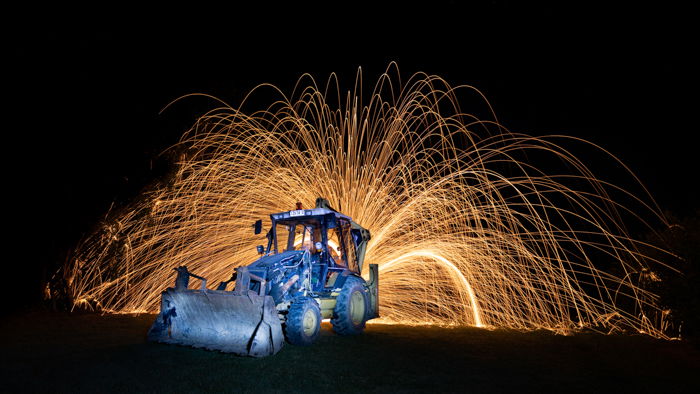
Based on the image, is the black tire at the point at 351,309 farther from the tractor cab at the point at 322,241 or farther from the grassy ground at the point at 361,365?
the tractor cab at the point at 322,241

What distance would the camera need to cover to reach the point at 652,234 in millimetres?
12008

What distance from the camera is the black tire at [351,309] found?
416 inches

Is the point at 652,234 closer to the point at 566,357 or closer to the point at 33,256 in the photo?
the point at 566,357

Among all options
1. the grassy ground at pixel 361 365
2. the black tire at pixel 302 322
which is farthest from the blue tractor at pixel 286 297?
the grassy ground at pixel 361 365

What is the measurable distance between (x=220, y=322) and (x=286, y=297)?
147 cm

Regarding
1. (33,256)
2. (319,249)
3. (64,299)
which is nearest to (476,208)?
(319,249)

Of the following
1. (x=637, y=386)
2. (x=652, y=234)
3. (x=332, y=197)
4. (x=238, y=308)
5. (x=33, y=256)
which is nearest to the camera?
(x=637, y=386)

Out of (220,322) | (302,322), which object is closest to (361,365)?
(302,322)

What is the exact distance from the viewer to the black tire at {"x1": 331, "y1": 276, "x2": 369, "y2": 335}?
10.6 m

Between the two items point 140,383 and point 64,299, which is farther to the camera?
point 64,299

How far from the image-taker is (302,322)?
9.09 metres

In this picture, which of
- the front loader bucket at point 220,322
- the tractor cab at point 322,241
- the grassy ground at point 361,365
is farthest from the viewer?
the tractor cab at point 322,241

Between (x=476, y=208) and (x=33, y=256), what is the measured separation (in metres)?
14.8

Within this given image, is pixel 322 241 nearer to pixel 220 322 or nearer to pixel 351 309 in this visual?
pixel 351 309
